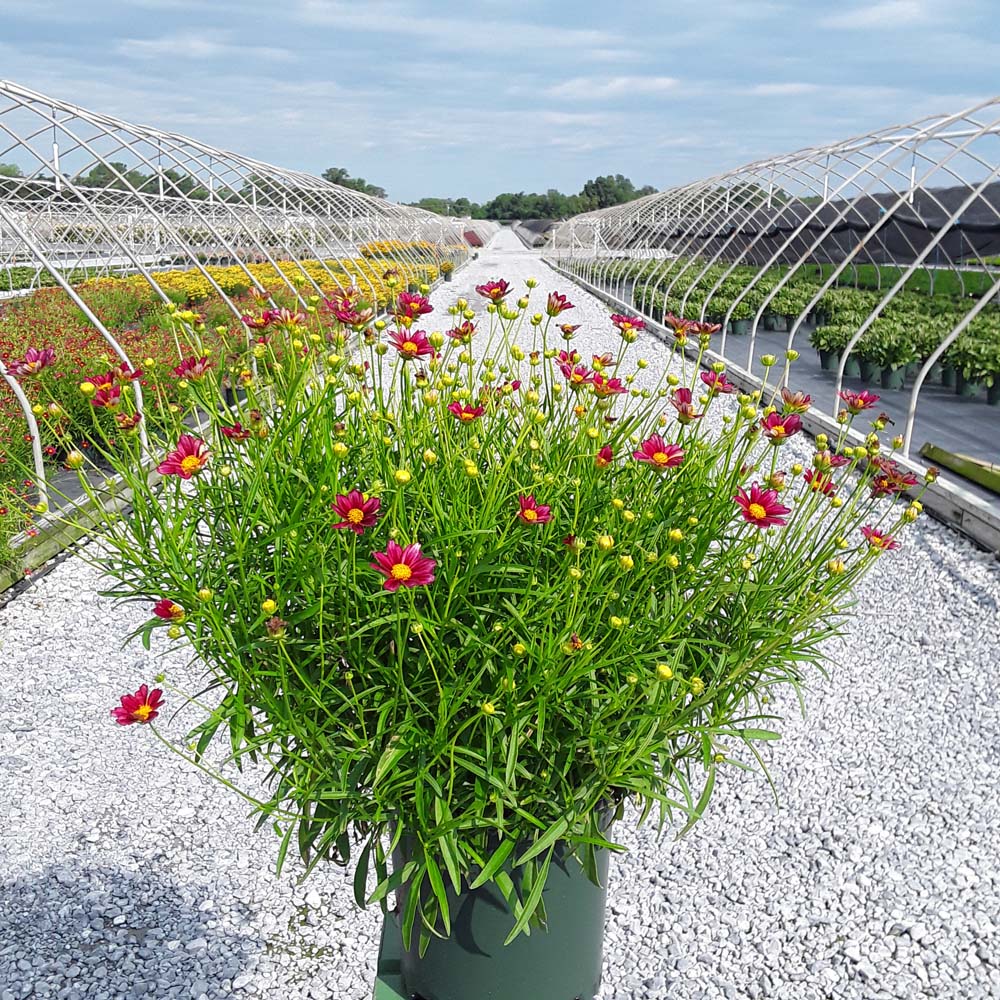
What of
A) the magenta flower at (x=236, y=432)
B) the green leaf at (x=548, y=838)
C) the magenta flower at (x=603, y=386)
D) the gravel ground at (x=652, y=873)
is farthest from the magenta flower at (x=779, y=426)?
the gravel ground at (x=652, y=873)

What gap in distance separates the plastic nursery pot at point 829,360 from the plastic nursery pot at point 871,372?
0.57 meters

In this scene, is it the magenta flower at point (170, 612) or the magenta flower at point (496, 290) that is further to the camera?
the magenta flower at point (496, 290)

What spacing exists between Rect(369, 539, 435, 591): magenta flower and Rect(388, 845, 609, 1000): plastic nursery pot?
72cm

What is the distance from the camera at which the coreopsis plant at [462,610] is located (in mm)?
1582

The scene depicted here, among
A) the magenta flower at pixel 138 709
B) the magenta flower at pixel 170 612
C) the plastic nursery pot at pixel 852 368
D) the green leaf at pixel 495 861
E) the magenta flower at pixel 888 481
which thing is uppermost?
the magenta flower at pixel 888 481

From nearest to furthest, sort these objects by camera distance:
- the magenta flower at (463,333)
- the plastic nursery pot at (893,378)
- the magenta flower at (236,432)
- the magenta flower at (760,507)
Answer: the magenta flower at (760,507), the magenta flower at (236,432), the magenta flower at (463,333), the plastic nursery pot at (893,378)

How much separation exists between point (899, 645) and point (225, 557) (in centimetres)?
338

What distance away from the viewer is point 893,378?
9.59 metres

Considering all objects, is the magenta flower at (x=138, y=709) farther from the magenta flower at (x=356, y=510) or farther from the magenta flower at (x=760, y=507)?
the magenta flower at (x=760, y=507)

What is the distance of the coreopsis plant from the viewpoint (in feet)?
5.19

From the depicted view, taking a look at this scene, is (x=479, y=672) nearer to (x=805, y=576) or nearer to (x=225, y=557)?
(x=225, y=557)

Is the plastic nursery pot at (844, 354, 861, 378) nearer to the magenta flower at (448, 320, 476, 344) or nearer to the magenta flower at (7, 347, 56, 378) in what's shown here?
the magenta flower at (448, 320, 476, 344)

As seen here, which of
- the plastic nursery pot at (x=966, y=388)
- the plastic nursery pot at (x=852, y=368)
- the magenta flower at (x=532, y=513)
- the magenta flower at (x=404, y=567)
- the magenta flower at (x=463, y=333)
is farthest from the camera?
the plastic nursery pot at (x=852, y=368)

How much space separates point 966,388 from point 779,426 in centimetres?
812
